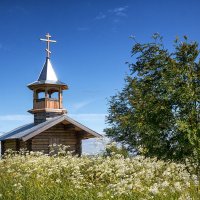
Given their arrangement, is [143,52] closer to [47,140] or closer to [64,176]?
[64,176]

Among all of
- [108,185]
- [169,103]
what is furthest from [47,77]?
[108,185]

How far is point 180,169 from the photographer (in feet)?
41.3

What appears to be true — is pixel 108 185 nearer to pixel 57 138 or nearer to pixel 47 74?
pixel 57 138

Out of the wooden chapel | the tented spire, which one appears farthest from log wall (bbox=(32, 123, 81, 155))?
the tented spire

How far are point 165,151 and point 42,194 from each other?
19.8 ft

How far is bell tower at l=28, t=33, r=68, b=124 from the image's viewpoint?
3191 cm

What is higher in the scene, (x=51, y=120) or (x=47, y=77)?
(x=47, y=77)

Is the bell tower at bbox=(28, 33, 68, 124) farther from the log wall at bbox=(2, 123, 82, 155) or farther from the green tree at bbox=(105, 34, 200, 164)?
the green tree at bbox=(105, 34, 200, 164)

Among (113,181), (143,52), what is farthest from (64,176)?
(143,52)

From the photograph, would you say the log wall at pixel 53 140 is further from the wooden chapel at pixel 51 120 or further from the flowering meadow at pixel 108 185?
the flowering meadow at pixel 108 185

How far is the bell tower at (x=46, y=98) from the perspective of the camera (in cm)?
3191

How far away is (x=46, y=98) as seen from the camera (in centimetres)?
3191

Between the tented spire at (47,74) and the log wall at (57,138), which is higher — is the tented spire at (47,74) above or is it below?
above

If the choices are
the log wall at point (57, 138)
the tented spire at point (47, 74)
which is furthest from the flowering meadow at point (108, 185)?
the tented spire at point (47, 74)
